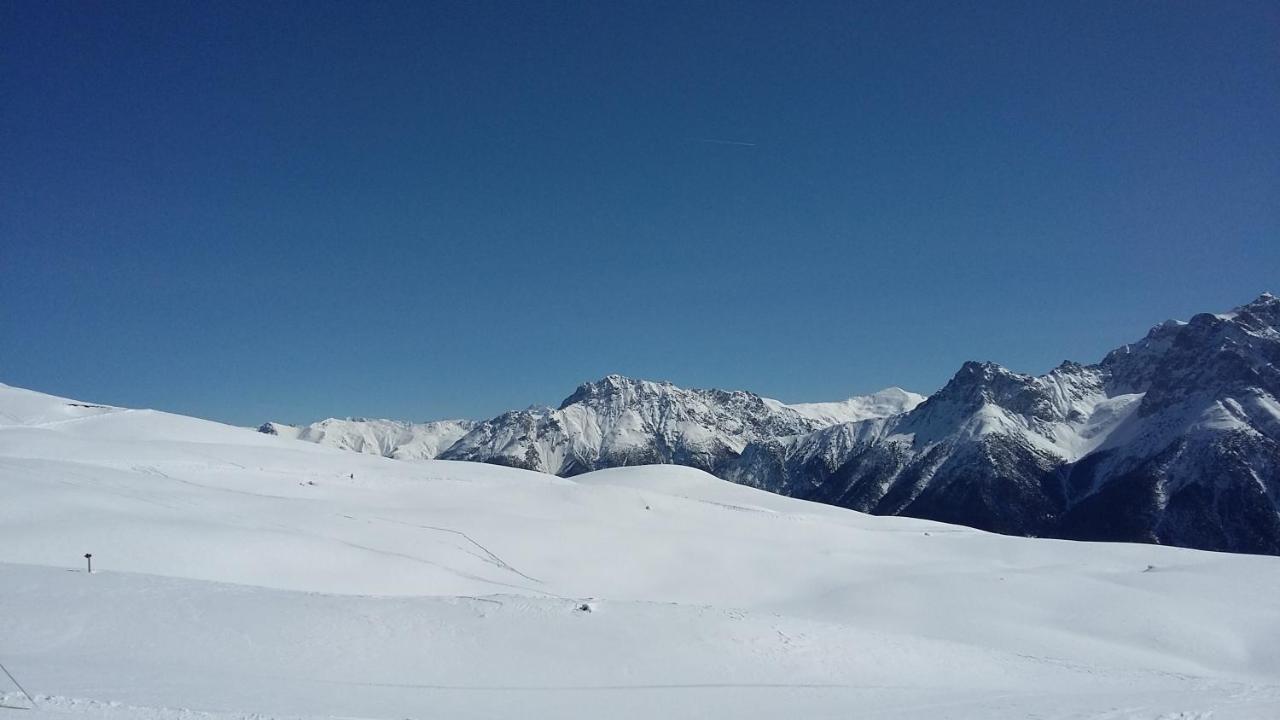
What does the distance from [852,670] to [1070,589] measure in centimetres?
2459

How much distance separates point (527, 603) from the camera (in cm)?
2462

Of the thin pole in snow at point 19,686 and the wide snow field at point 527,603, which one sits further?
the wide snow field at point 527,603

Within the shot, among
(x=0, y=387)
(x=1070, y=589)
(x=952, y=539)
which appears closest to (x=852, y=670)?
(x=1070, y=589)

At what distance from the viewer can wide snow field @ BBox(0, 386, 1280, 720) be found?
59.1 feet

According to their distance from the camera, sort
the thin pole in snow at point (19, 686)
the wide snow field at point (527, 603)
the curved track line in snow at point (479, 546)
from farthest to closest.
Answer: the curved track line in snow at point (479, 546) < the wide snow field at point (527, 603) < the thin pole in snow at point (19, 686)

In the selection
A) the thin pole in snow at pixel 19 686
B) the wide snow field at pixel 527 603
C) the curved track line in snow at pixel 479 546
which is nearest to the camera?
the thin pole in snow at pixel 19 686

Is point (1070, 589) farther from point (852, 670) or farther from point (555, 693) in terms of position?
point (555, 693)

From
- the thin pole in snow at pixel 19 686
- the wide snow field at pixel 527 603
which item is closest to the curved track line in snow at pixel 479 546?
the wide snow field at pixel 527 603

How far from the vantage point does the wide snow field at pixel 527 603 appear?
18000 millimetres

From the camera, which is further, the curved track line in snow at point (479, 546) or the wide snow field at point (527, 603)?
the curved track line in snow at point (479, 546)

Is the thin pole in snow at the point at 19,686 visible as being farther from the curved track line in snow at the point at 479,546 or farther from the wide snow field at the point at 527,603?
the curved track line in snow at the point at 479,546

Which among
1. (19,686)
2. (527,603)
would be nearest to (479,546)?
(527,603)

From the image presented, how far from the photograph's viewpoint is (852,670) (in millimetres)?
22109

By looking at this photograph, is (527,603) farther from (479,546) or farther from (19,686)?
(479,546)
